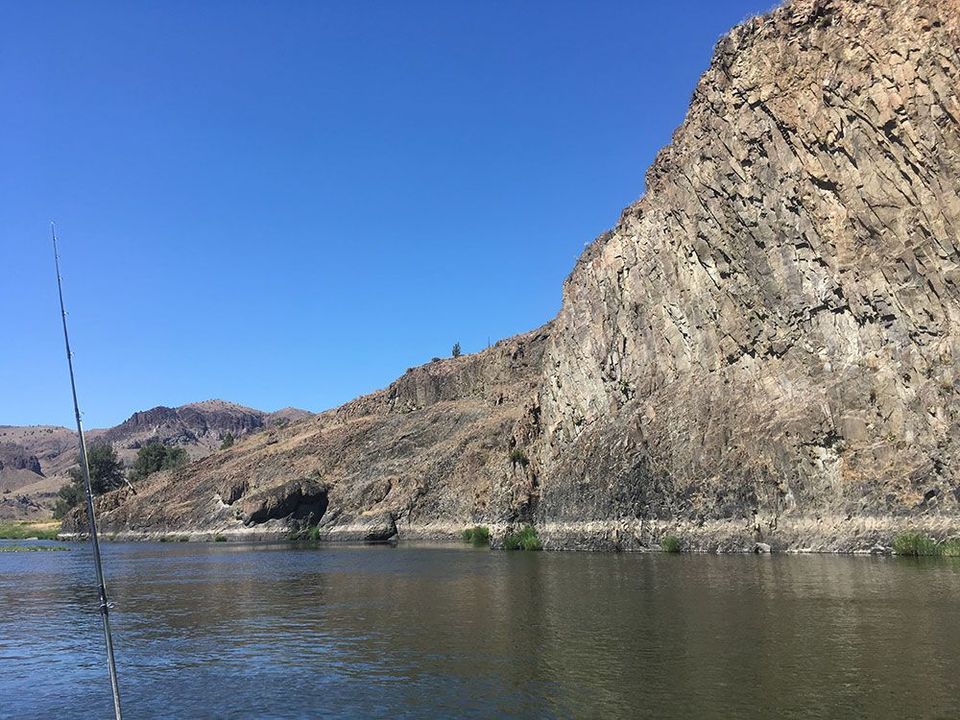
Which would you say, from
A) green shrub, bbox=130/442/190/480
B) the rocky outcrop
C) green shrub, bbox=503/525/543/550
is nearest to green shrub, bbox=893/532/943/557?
the rocky outcrop

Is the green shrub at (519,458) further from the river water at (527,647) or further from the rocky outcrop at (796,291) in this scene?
the river water at (527,647)

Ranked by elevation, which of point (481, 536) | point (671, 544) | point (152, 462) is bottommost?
point (481, 536)

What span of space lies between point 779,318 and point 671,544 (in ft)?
61.3

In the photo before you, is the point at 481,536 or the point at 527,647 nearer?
the point at 527,647

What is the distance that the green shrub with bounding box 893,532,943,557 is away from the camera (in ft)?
144

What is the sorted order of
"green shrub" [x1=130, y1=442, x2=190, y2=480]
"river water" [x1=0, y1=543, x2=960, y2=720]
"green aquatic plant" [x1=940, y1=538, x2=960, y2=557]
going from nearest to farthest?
"river water" [x1=0, y1=543, x2=960, y2=720] < "green aquatic plant" [x1=940, y1=538, x2=960, y2=557] < "green shrub" [x1=130, y1=442, x2=190, y2=480]

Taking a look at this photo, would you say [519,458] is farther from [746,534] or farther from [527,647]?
[527,647]

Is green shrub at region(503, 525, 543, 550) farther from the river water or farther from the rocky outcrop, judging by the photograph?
the river water

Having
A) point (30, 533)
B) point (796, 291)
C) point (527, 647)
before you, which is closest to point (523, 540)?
point (796, 291)

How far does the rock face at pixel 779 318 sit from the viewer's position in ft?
152

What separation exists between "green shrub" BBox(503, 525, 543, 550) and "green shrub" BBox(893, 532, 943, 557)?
3490 cm

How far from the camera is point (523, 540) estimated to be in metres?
75.4

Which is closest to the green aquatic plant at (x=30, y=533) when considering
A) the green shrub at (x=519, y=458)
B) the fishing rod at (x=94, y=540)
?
the green shrub at (x=519, y=458)

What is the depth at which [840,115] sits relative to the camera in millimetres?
51062
